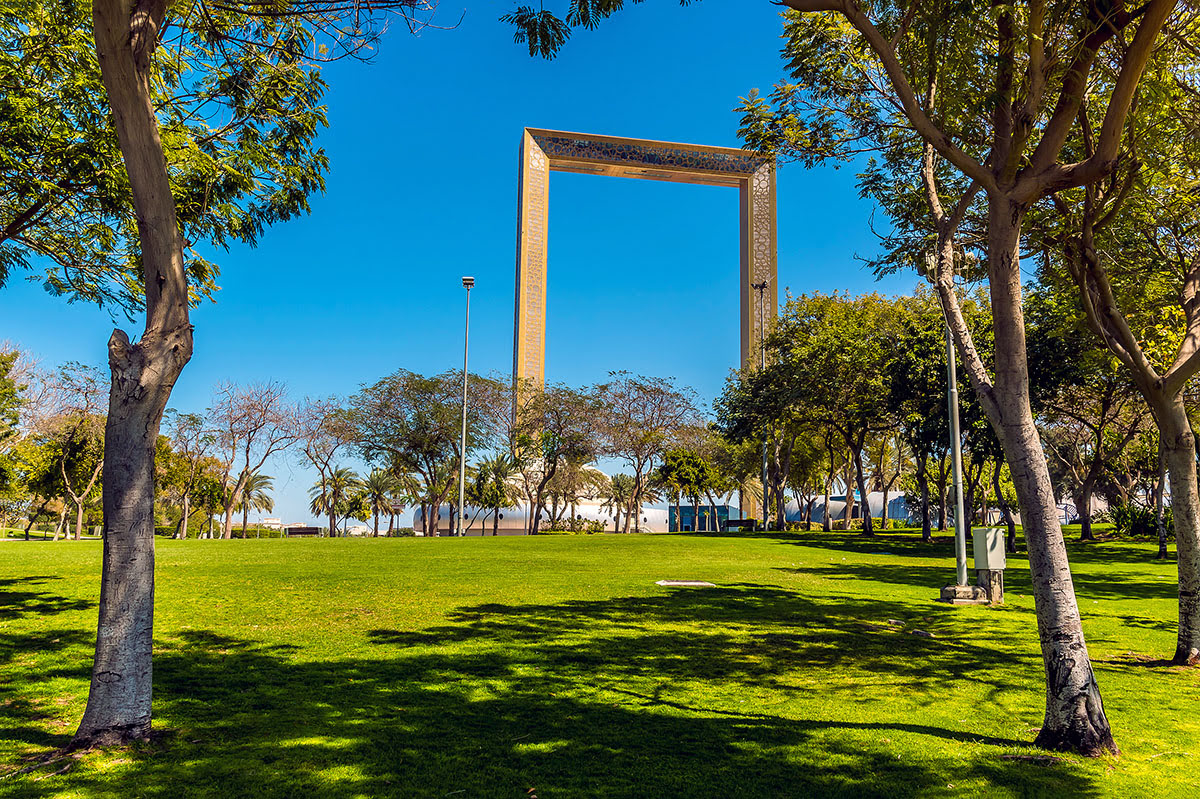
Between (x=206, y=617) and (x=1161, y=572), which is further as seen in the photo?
(x=1161, y=572)

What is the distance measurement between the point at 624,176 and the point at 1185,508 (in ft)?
169

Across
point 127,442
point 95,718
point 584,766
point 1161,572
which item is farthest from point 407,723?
point 1161,572

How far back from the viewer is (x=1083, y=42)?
18.6ft

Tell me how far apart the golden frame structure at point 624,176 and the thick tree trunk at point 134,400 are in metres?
42.0

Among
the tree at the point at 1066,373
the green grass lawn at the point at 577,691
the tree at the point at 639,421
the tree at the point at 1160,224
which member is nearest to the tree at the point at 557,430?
the tree at the point at 639,421

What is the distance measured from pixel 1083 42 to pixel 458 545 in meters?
22.1

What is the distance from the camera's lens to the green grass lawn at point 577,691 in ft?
15.4

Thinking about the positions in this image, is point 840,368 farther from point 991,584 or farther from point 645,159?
point 645,159

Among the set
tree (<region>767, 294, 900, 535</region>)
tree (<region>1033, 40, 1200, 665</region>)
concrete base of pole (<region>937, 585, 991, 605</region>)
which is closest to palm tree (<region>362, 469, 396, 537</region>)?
tree (<region>767, 294, 900, 535</region>)

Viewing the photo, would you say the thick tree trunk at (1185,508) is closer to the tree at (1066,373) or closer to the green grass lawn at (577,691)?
the green grass lawn at (577,691)

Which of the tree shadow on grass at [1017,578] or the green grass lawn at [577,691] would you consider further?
the tree shadow on grass at [1017,578]

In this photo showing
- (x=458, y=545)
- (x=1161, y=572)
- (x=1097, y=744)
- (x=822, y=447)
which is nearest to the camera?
(x=1097, y=744)

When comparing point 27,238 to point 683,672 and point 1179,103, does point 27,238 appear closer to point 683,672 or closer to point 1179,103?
point 683,672

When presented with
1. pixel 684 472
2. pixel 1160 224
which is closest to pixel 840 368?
pixel 684 472
